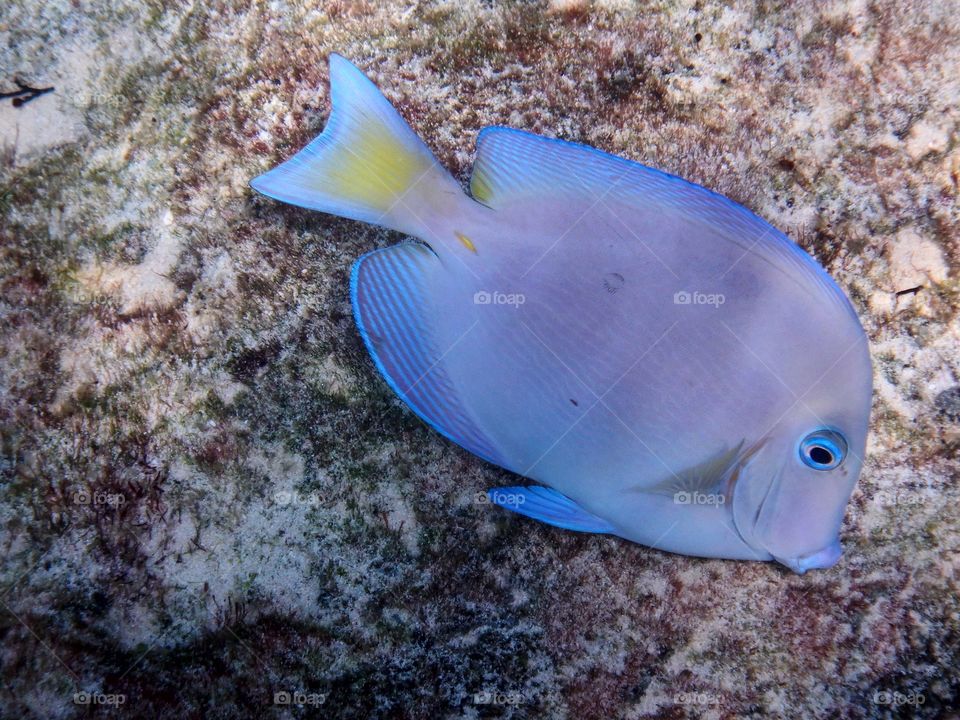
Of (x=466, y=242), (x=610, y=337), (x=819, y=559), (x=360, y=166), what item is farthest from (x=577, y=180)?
(x=819, y=559)

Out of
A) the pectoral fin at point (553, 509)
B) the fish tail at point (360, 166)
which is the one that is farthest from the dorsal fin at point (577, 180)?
the pectoral fin at point (553, 509)

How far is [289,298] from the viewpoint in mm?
2395

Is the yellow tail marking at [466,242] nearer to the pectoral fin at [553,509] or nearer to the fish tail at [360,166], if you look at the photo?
the fish tail at [360,166]

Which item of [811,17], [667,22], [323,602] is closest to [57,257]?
[323,602]

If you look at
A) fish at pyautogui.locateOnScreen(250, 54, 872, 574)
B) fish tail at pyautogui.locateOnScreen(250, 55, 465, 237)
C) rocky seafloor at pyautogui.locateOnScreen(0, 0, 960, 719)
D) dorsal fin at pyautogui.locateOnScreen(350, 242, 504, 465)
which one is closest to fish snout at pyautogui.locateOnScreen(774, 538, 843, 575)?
fish at pyautogui.locateOnScreen(250, 54, 872, 574)

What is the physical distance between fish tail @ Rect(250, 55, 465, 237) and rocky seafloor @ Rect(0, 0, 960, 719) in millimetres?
452

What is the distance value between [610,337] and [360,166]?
42.5 inches

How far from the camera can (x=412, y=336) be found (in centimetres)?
197

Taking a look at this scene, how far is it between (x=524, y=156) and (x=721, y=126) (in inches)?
38.9

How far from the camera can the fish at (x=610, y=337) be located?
179cm

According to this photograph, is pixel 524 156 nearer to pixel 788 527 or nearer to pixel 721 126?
pixel 721 126

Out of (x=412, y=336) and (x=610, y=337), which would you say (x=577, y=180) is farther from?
(x=412, y=336)

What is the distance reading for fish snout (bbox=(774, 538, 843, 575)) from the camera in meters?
1.87

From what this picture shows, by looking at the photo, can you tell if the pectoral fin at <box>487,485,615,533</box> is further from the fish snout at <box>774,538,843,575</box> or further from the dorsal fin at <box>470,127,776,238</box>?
the dorsal fin at <box>470,127,776,238</box>
